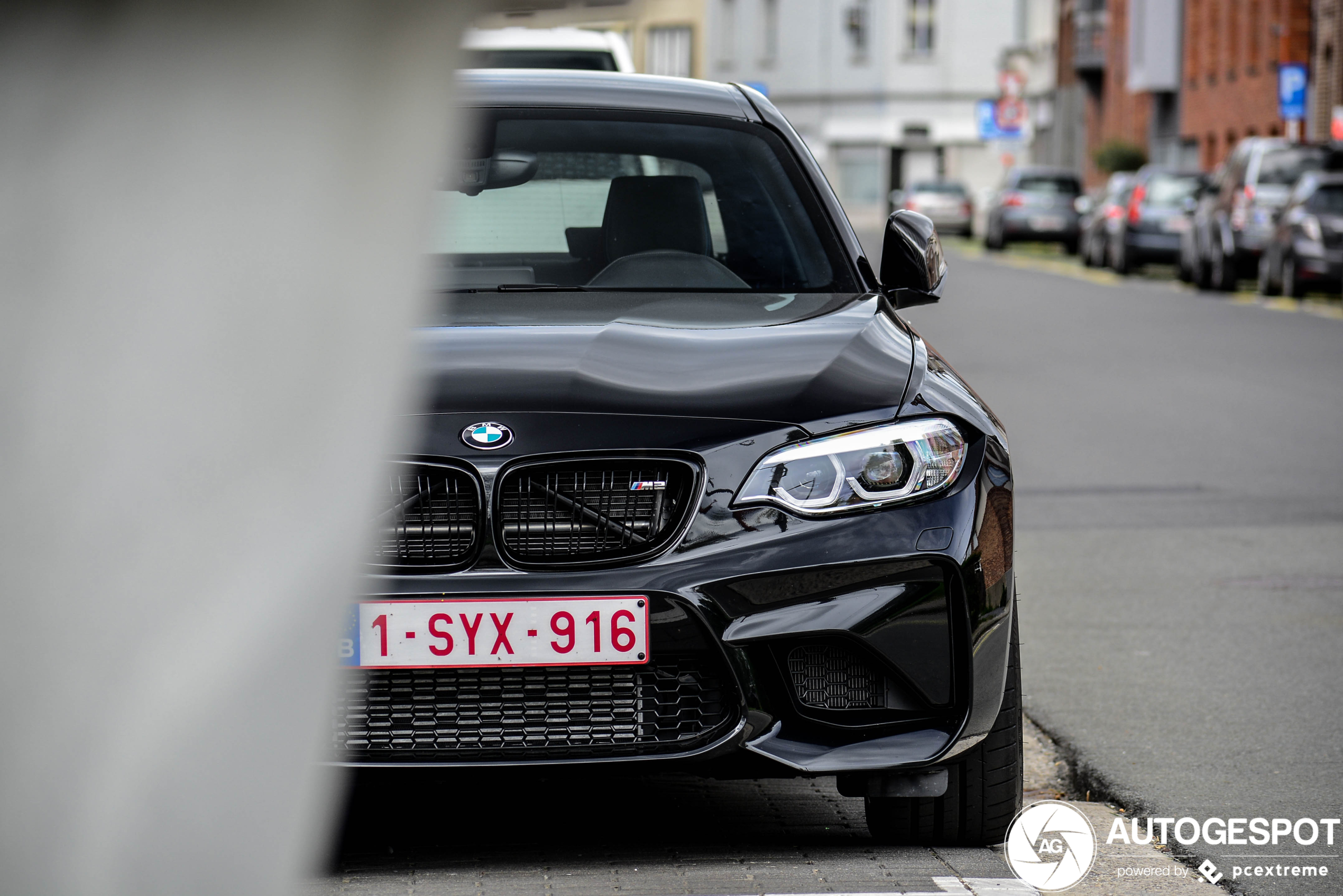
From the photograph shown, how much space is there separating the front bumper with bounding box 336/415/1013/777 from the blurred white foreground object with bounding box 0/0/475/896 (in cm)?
237

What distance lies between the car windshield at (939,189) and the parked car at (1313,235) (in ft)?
117

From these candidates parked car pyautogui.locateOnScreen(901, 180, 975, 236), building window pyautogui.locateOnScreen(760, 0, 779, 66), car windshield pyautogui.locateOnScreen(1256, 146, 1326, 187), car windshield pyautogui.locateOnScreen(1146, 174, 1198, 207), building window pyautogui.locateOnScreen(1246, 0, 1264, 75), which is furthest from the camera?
building window pyautogui.locateOnScreen(760, 0, 779, 66)

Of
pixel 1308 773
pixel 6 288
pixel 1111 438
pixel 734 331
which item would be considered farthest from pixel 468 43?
pixel 1111 438

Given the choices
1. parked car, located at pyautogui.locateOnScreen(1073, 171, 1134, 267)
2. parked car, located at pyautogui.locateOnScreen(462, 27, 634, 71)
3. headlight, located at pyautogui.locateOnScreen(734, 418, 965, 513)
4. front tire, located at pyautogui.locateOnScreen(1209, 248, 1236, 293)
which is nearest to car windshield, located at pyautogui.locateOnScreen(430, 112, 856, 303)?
parked car, located at pyautogui.locateOnScreen(462, 27, 634, 71)

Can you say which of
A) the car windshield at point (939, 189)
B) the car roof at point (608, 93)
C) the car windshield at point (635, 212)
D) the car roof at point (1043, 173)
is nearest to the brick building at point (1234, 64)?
the car roof at point (1043, 173)

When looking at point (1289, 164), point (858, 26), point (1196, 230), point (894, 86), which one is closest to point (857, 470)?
point (1289, 164)

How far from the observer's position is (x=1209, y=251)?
2759cm

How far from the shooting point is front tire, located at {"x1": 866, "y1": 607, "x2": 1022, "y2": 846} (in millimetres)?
3668

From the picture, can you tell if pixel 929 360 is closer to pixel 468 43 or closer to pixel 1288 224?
pixel 468 43

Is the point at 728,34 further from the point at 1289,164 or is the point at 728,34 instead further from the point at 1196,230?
the point at 1289,164

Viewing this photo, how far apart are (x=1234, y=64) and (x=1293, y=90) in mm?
12856

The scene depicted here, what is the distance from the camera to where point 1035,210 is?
144ft

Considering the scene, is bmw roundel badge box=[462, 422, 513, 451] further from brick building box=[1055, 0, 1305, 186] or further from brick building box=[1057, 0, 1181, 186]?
brick building box=[1057, 0, 1181, 186]

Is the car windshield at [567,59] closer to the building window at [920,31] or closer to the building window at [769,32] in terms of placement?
the building window at [920,31]
